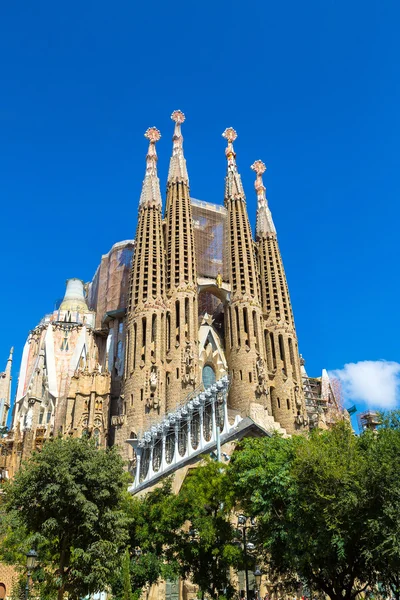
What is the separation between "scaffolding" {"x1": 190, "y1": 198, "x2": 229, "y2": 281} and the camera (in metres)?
50.2

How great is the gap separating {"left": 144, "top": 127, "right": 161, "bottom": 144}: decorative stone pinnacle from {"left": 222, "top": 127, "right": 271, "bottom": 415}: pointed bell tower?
937 cm

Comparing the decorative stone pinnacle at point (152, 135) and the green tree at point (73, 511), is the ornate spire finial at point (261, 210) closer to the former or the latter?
the decorative stone pinnacle at point (152, 135)

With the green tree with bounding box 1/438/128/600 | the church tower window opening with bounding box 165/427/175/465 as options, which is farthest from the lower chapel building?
the green tree with bounding box 1/438/128/600

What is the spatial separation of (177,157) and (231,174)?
6222mm

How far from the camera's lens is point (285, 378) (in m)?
44.6

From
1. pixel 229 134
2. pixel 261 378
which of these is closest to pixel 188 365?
pixel 261 378

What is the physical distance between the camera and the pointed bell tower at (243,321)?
41719 millimetres

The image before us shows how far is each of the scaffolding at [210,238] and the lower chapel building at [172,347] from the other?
112 mm

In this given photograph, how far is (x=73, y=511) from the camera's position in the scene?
1616 centimetres

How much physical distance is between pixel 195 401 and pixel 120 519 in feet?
56.9

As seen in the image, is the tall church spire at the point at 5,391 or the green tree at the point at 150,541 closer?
the green tree at the point at 150,541

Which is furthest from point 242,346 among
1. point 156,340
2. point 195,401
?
point 195,401

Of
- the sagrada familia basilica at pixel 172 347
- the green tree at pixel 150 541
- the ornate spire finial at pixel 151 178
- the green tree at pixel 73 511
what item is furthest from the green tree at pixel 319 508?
the ornate spire finial at pixel 151 178

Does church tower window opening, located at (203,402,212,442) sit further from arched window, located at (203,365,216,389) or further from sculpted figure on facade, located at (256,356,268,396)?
arched window, located at (203,365,216,389)
